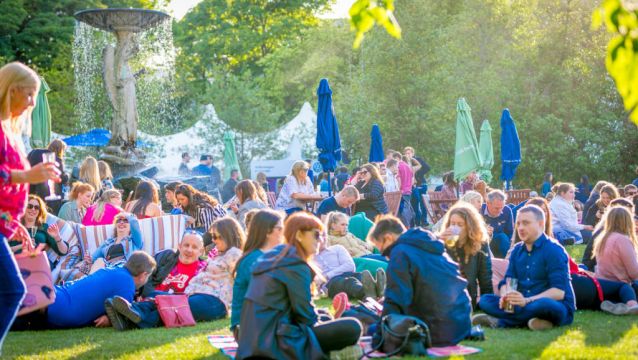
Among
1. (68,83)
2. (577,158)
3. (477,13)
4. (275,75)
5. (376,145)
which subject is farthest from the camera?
(275,75)

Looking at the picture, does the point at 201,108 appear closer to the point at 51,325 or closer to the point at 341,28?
the point at 341,28

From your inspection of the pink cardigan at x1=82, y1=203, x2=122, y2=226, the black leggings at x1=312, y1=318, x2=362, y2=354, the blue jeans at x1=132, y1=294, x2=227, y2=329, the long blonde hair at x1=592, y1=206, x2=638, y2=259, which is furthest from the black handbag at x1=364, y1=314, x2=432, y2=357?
the pink cardigan at x1=82, y1=203, x2=122, y2=226

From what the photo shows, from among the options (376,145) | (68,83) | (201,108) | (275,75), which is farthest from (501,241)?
(275,75)

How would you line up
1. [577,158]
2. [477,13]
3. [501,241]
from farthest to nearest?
[477,13] < [577,158] < [501,241]

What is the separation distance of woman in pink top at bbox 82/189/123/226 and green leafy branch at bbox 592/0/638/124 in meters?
9.22

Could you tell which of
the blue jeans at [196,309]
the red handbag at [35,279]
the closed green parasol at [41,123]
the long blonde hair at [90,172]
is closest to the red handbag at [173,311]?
the blue jeans at [196,309]

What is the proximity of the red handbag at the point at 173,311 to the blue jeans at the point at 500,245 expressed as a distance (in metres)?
4.57

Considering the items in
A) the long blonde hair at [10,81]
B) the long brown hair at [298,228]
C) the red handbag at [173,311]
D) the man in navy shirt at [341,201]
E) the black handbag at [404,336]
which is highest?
the long blonde hair at [10,81]

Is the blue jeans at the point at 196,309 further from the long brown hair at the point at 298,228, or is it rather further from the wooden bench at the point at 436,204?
the wooden bench at the point at 436,204

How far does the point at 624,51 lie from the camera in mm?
3877

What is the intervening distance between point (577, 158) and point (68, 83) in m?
20.4

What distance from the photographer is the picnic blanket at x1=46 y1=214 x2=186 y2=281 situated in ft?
37.0

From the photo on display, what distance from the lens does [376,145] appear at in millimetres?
22938

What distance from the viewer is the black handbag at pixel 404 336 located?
7281 millimetres
